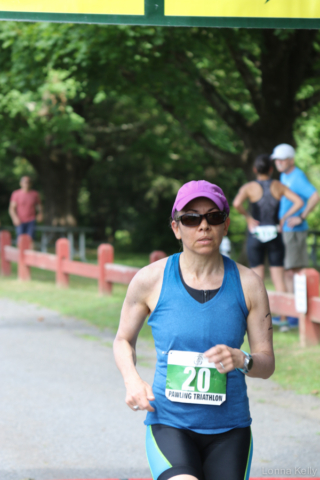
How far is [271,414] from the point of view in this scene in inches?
225

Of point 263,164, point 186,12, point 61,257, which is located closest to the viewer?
point 186,12

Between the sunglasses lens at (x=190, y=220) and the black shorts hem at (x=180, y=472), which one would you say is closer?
the black shorts hem at (x=180, y=472)

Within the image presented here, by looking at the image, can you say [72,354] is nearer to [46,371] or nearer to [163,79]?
[46,371]

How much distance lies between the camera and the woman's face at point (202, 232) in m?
2.93

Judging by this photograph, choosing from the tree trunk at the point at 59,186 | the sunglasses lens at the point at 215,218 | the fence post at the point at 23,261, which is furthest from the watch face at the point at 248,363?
the tree trunk at the point at 59,186

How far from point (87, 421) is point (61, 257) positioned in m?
8.25

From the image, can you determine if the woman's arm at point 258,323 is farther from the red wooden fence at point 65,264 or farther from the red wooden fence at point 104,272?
the red wooden fence at point 65,264

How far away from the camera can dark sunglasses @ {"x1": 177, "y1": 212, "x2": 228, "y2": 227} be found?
9.60 feet

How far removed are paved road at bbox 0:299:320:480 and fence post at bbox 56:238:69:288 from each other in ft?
16.8

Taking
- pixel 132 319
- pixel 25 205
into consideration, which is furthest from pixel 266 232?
pixel 25 205

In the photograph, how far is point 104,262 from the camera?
12.0m

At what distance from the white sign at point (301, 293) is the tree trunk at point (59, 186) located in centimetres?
2025

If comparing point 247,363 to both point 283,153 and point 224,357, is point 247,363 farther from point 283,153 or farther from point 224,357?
point 283,153

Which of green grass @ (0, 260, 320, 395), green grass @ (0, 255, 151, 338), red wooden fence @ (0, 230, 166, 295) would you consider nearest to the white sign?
green grass @ (0, 260, 320, 395)
